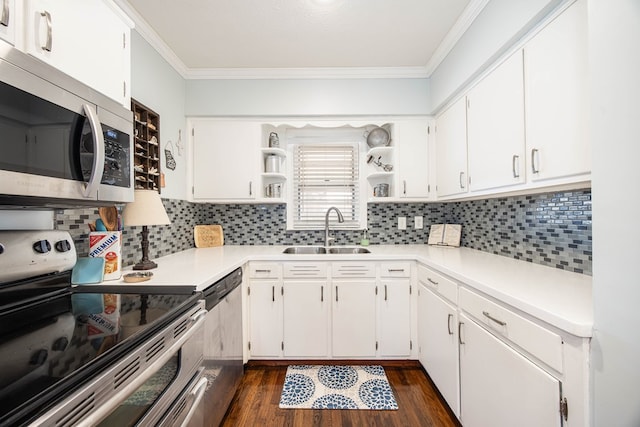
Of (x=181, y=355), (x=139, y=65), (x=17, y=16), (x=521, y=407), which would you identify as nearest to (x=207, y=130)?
(x=139, y=65)

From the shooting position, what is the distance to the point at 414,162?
8.48 feet

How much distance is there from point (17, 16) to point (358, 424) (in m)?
2.26

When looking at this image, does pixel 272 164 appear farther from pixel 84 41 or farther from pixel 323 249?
pixel 84 41

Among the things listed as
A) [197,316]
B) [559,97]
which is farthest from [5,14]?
[559,97]

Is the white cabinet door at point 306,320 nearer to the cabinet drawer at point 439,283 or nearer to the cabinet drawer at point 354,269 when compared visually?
the cabinet drawer at point 354,269

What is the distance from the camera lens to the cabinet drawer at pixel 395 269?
7.24 ft

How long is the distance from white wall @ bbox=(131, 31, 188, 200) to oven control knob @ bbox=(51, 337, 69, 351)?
1.61 metres

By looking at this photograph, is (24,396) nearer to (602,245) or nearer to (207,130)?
(602,245)

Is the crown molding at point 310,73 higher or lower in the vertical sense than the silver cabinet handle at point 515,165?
higher

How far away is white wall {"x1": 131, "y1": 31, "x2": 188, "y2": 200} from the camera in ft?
6.18

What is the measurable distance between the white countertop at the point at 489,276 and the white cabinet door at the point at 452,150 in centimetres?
55

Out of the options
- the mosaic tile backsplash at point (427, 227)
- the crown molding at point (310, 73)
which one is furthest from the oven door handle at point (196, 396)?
the crown molding at point (310, 73)

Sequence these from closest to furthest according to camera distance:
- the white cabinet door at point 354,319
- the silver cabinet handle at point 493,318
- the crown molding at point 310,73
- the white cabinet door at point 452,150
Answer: the silver cabinet handle at point 493,318, the white cabinet door at point 452,150, the white cabinet door at point 354,319, the crown molding at point 310,73

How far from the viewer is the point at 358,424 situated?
162 cm
